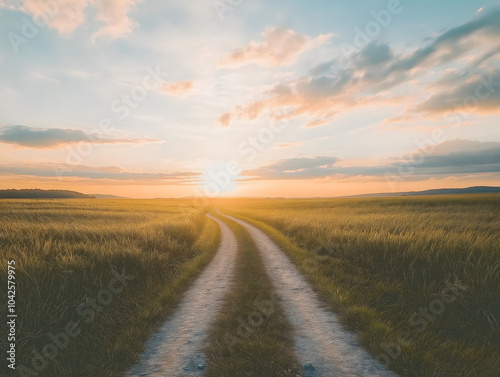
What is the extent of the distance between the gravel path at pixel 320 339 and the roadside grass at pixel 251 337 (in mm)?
318

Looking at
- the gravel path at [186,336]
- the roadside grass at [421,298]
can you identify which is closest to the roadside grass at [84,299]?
the gravel path at [186,336]

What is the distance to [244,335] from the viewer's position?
663cm

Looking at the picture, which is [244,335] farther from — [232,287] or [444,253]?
[444,253]

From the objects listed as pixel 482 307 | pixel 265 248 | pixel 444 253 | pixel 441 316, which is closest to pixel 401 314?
pixel 441 316

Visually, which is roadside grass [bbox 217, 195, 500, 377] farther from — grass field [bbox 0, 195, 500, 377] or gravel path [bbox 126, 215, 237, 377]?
gravel path [bbox 126, 215, 237, 377]

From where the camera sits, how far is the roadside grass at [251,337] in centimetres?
528

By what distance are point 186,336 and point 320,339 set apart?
327 centimetres

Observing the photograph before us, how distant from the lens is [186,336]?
6.77 m

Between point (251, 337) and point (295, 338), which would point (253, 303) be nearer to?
point (251, 337)

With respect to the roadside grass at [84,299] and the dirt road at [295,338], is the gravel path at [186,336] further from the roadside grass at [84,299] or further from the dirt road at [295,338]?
the roadside grass at [84,299]

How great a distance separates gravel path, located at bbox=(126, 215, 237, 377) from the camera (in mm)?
5455

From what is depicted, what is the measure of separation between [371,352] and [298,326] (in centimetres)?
188

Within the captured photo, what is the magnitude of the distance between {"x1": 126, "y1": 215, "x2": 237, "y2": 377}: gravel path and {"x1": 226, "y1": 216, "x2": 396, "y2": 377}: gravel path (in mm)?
2193

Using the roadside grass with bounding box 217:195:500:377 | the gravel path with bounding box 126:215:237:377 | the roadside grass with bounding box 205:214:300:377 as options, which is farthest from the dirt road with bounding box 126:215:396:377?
the roadside grass with bounding box 217:195:500:377
